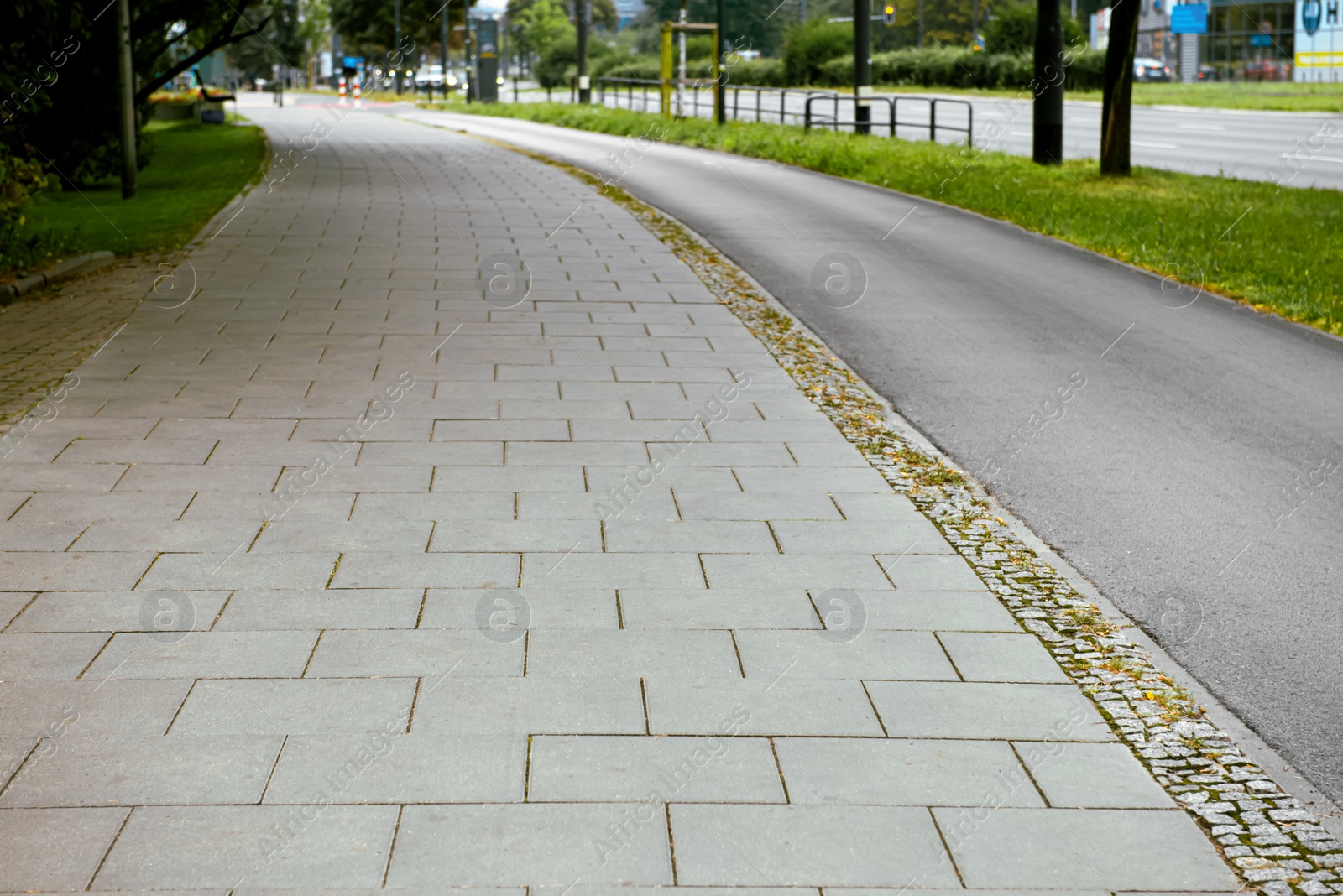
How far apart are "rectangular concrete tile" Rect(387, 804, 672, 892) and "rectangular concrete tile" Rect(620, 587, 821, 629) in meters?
1.28

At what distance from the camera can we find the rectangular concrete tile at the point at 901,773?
11.7 ft

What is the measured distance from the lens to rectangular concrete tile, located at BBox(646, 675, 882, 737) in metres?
3.95

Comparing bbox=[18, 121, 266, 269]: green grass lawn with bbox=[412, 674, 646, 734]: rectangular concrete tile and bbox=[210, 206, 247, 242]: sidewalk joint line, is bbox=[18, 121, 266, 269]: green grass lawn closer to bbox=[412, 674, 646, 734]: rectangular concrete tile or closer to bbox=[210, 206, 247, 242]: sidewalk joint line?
bbox=[210, 206, 247, 242]: sidewalk joint line

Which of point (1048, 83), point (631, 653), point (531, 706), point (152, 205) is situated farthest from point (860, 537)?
point (1048, 83)

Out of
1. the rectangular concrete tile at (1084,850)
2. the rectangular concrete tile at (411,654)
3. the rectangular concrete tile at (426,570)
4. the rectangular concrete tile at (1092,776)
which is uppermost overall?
the rectangular concrete tile at (426,570)

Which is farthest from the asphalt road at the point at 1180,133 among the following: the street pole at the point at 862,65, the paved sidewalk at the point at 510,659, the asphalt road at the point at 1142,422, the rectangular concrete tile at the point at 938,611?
the rectangular concrete tile at the point at 938,611

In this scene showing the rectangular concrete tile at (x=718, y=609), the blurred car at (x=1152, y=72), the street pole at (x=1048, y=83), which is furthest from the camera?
the blurred car at (x=1152, y=72)

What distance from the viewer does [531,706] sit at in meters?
4.07

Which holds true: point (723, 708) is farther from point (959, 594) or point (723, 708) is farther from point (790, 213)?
point (790, 213)

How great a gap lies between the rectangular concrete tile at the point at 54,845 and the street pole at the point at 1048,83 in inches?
780

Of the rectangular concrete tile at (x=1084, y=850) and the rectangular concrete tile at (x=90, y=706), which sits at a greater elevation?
the rectangular concrete tile at (x=90, y=706)

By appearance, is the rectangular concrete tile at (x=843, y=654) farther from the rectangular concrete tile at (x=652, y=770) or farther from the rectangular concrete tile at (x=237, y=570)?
the rectangular concrete tile at (x=237, y=570)

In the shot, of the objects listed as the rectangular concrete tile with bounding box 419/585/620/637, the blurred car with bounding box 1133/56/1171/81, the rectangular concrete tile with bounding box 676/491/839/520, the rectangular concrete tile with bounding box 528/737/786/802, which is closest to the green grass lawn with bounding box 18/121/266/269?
the rectangular concrete tile with bounding box 676/491/839/520

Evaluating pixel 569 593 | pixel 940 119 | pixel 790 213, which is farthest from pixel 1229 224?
pixel 940 119
